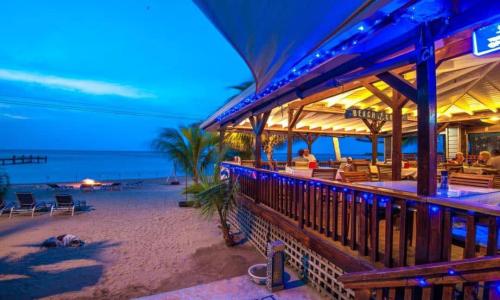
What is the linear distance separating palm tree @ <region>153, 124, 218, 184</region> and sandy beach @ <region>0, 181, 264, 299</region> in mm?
3998

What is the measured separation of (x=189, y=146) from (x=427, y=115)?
11.1m

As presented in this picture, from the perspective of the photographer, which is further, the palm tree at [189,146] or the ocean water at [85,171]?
the ocean water at [85,171]

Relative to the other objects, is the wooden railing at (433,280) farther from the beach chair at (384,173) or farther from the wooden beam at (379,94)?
the beach chair at (384,173)

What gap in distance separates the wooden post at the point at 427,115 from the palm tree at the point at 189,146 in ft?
34.9

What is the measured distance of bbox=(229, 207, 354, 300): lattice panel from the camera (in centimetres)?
359

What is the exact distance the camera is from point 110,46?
76375 mm

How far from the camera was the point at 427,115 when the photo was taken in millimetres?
2410

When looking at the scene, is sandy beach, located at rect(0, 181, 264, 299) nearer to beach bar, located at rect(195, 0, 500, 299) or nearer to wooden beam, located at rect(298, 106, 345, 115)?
beach bar, located at rect(195, 0, 500, 299)

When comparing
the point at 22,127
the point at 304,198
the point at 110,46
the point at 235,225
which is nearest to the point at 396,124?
the point at 304,198

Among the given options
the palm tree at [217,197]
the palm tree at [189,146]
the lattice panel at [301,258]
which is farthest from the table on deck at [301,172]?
the palm tree at [189,146]

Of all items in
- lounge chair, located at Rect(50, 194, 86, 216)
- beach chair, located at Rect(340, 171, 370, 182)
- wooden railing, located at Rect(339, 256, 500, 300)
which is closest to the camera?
wooden railing, located at Rect(339, 256, 500, 300)

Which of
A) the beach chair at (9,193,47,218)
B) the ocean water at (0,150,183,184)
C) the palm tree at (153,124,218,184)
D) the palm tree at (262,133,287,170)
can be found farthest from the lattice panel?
the palm tree at (262,133,287,170)

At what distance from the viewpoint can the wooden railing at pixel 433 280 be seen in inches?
67.8

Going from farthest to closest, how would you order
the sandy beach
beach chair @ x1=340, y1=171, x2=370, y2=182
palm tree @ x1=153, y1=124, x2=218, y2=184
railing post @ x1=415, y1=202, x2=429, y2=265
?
palm tree @ x1=153, y1=124, x2=218, y2=184 → beach chair @ x1=340, y1=171, x2=370, y2=182 → the sandy beach → railing post @ x1=415, y1=202, x2=429, y2=265
